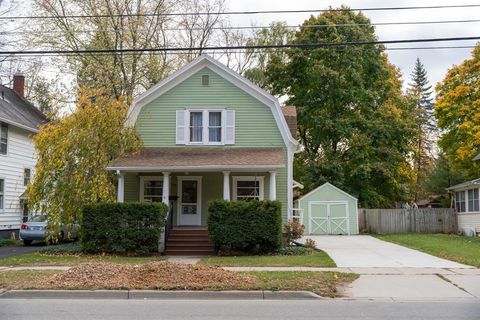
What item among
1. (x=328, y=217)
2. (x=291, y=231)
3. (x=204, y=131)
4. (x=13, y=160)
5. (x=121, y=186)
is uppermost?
(x=204, y=131)

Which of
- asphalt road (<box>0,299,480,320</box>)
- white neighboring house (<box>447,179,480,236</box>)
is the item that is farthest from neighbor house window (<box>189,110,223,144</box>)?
white neighboring house (<box>447,179,480,236</box>)

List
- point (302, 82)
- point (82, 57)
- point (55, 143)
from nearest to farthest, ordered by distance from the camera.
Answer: point (55, 143)
point (82, 57)
point (302, 82)

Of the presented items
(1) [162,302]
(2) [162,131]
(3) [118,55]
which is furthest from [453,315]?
(3) [118,55]

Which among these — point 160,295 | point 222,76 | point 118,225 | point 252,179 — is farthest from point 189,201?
point 160,295

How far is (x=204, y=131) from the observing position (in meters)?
21.7

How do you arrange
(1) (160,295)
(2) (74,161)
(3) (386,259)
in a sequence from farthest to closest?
(2) (74,161)
(3) (386,259)
(1) (160,295)

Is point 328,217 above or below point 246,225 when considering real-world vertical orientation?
above

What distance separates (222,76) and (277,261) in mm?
9473

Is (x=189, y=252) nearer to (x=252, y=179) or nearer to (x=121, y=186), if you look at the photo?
(x=121, y=186)

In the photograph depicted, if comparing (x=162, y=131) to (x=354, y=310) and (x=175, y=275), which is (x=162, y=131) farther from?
(x=354, y=310)

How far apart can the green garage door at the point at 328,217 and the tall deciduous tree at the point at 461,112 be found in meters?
8.86

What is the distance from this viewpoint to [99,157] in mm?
18984

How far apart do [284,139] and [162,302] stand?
1292 centimetres

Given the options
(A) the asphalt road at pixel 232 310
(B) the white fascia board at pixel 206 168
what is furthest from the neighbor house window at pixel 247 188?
(A) the asphalt road at pixel 232 310
